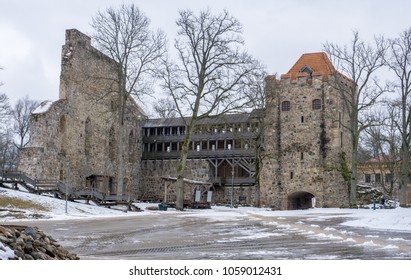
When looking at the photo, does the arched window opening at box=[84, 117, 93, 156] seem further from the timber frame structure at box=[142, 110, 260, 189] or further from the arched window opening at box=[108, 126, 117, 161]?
the timber frame structure at box=[142, 110, 260, 189]

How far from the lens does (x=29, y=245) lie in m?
5.62

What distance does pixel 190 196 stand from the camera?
36156 millimetres

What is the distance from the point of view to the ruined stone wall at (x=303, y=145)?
1328 inches

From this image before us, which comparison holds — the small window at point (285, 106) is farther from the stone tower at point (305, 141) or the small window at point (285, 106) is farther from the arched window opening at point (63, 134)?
the arched window opening at point (63, 134)

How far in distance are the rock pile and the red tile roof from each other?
30046mm

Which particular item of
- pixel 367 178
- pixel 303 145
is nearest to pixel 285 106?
pixel 303 145

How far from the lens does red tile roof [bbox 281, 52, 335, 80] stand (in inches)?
1371

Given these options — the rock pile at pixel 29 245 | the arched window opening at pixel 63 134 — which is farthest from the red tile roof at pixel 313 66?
the rock pile at pixel 29 245

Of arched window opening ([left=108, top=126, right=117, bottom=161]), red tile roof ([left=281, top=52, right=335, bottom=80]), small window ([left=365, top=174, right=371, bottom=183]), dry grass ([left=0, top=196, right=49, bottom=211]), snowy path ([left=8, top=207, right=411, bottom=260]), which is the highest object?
red tile roof ([left=281, top=52, right=335, bottom=80])

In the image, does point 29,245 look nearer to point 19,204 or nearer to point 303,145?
point 19,204

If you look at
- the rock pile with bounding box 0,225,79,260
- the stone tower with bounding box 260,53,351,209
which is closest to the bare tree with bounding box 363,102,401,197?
the stone tower with bounding box 260,53,351,209

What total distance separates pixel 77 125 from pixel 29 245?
3109cm

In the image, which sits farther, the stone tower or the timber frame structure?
the timber frame structure
